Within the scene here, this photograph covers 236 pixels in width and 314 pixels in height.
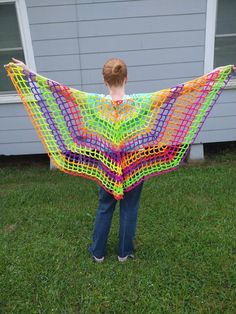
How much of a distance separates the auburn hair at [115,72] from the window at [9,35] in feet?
9.32

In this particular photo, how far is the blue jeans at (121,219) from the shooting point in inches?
102

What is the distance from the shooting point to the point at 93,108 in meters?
2.32

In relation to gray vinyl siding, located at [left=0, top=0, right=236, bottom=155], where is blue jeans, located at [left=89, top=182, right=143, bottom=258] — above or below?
below

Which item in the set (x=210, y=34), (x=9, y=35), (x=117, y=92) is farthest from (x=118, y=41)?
(x=117, y=92)

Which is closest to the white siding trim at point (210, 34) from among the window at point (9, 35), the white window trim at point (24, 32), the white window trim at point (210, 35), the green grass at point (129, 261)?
the white window trim at point (210, 35)

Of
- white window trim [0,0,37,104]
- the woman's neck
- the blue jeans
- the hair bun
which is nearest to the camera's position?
the hair bun

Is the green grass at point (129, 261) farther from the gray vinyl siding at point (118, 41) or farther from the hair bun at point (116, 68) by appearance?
the hair bun at point (116, 68)

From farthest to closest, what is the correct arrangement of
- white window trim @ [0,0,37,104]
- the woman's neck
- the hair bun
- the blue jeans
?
white window trim @ [0,0,37,104]
the blue jeans
the woman's neck
the hair bun

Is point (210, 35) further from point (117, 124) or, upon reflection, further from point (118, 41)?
point (117, 124)

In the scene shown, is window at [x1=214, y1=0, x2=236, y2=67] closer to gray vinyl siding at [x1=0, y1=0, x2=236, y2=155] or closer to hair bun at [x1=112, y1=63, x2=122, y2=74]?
gray vinyl siding at [x1=0, y1=0, x2=236, y2=155]

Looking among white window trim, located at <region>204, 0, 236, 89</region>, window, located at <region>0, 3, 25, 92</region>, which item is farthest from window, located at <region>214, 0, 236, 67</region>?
window, located at <region>0, 3, 25, 92</region>

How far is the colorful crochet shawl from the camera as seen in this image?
7.57 ft

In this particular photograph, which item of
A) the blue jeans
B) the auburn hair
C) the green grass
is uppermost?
the auburn hair

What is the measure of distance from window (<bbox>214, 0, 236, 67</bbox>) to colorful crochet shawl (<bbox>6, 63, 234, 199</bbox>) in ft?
8.45
